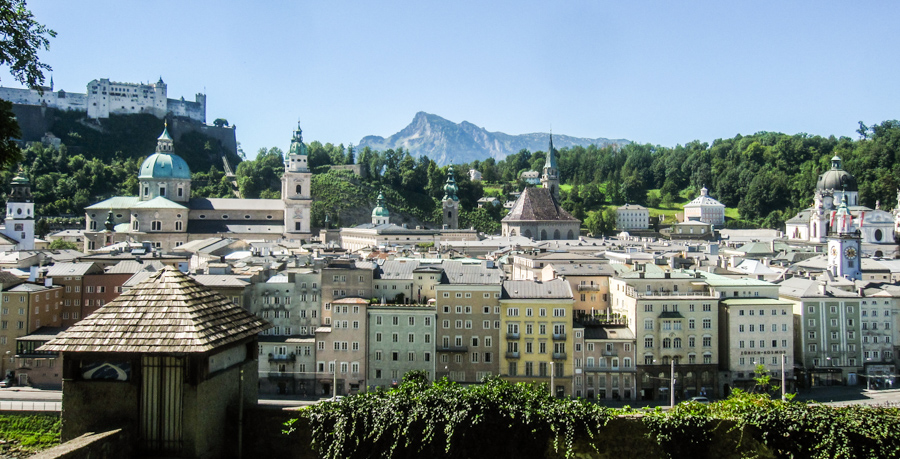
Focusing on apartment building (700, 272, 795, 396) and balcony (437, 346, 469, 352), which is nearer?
balcony (437, 346, 469, 352)

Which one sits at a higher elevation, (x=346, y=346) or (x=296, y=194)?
(x=296, y=194)

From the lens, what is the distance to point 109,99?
5551 inches

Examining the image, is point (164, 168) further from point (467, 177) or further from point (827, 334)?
point (827, 334)

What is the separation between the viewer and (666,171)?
165 m

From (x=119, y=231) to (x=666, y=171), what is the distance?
114 metres

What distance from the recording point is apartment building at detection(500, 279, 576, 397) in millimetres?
43906

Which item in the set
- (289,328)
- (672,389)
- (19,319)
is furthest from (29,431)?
(672,389)

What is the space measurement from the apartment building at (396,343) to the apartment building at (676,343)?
12.5 m

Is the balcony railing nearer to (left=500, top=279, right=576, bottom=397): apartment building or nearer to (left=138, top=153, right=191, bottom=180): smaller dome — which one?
(left=500, top=279, right=576, bottom=397): apartment building

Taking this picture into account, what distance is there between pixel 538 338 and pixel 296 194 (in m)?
65.1

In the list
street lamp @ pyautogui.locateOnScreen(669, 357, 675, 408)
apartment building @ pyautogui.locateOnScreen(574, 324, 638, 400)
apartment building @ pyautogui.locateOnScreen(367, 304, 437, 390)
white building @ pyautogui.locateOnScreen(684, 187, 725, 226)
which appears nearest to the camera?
street lamp @ pyautogui.locateOnScreen(669, 357, 675, 408)

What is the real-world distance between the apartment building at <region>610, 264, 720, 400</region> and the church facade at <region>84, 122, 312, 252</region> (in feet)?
207

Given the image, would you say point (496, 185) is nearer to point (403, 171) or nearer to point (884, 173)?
point (403, 171)

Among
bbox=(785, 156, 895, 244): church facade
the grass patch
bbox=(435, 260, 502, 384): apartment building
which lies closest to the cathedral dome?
bbox=(785, 156, 895, 244): church facade
